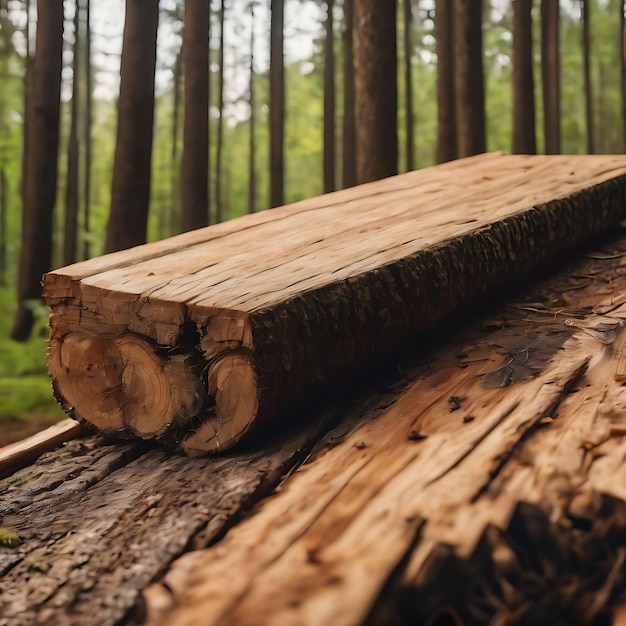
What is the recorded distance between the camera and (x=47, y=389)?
6.29 meters

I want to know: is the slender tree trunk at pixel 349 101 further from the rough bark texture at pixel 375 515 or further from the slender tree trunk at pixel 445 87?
the rough bark texture at pixel 375 515

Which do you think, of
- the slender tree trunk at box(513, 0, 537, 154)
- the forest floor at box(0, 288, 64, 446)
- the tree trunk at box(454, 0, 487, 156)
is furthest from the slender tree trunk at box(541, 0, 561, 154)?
the forest floor at box(0, 288, 64, 446)

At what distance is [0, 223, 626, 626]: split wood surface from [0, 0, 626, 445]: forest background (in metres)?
3.90

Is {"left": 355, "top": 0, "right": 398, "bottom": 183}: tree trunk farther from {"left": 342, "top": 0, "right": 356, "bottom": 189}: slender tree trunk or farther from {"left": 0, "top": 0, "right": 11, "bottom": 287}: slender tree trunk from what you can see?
{"left": 0, "top": 0, "right": 11, "bottom": 287}: slender tree trunk

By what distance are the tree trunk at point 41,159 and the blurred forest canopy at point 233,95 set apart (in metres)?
0.04

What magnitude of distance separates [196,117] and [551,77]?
10.9 metres

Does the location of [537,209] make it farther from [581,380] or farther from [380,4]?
[380,4]

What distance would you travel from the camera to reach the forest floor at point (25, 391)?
553cm

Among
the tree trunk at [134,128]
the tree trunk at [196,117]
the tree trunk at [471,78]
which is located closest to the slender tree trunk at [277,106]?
the tree trunk at [471,78]

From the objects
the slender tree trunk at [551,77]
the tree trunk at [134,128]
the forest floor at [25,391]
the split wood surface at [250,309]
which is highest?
the slender tree trunk at [551,77]

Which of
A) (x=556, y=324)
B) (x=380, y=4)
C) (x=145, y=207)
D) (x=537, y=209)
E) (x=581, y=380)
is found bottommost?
(x=581, y=380)

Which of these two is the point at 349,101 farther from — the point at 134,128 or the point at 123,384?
the point at 123,384

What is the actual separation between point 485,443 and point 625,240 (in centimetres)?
270

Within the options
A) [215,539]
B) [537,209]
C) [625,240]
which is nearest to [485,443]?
[215,539]
